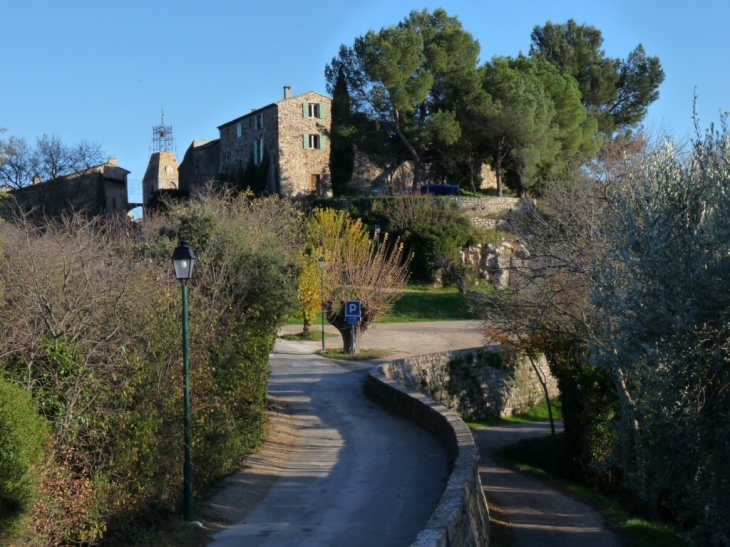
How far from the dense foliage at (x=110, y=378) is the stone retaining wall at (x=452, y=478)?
410cm

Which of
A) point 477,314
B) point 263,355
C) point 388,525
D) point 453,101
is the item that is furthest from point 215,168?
point 388,525

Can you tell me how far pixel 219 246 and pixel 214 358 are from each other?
10.8ft

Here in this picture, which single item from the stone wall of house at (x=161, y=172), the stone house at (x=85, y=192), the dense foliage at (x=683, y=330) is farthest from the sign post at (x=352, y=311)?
the stone wall of house at (x=161, y=172)

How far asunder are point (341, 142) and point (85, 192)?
20047 millimetres

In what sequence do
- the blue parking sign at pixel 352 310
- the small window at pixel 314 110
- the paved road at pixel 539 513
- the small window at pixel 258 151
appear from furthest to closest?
the small window at pixel 258 151, the small window at pixel 314 110, the blue parking sign at pixel 352 310, the paved road at pixel 539 513

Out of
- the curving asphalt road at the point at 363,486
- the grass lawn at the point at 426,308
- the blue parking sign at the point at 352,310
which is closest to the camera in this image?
the curving asphalt road at the point at 363,486

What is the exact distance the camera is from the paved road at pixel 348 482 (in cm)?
1207

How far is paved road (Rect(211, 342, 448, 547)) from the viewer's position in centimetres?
1207

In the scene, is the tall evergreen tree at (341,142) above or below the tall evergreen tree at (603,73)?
below

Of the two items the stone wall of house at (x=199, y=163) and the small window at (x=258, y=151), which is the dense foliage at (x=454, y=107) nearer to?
the small window at (x=258, y=151)

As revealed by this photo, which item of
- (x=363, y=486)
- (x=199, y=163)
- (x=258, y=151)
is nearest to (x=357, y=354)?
(x=363, y=486)

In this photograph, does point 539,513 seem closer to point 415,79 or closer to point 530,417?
point 530,417

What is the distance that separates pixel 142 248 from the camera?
1820 cm

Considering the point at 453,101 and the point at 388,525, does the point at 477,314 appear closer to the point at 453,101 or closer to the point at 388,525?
the point at 388,525
